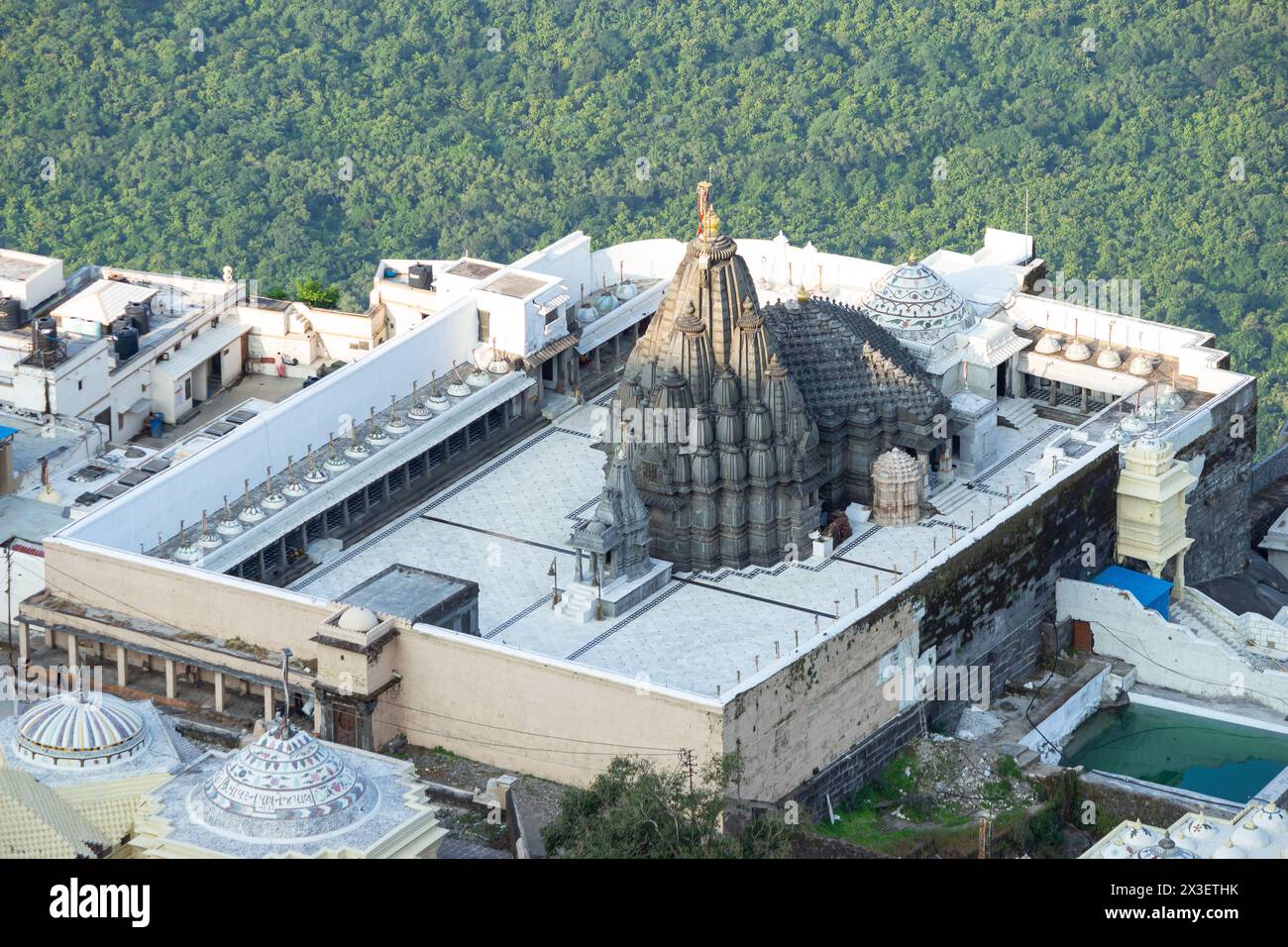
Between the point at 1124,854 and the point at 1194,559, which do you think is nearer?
the point at 1124,854

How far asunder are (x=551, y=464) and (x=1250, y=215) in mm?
64132

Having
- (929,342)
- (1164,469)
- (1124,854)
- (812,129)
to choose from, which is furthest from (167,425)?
(812,129)

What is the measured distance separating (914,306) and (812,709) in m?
22.4

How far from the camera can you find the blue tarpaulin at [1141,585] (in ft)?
398

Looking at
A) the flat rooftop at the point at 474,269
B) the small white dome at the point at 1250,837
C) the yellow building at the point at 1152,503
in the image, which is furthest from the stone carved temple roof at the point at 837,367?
the small white dome at the point at 1250,837

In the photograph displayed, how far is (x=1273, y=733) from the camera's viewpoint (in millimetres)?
118188

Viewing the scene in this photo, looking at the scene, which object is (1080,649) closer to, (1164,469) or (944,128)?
(1164,469)

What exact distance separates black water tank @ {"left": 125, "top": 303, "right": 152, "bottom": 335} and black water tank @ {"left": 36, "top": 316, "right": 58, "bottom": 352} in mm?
4386

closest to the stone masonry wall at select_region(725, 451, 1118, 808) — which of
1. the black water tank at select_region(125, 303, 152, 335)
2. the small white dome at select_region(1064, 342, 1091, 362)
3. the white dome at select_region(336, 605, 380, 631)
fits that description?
the small white dome at select_region(1064, 342, 1091, 362)

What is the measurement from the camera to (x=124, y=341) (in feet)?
418

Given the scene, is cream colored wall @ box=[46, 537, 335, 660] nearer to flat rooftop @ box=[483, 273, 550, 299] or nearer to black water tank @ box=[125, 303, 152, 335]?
black water tank @ box=[125, 303, 152, 335]

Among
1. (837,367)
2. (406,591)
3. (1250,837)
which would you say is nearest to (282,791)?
(406,591)

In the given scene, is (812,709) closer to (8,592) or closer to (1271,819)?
(1271,819)

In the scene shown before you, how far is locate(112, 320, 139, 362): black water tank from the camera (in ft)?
418
